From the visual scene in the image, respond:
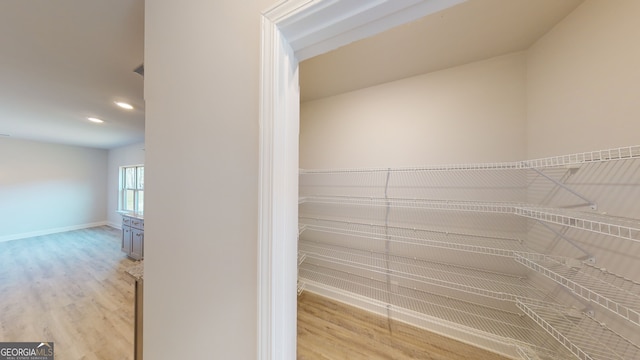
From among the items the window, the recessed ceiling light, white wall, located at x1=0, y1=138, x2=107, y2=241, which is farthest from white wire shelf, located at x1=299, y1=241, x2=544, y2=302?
white wall, located at x1=0, y1=138, x2=107, y2=241

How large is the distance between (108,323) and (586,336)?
360cm

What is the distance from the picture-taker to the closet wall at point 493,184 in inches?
36.9

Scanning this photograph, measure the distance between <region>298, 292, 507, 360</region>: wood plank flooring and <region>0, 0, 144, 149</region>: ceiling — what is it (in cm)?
250

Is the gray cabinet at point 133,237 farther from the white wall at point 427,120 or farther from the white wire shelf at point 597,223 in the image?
the white wire shelf at point 597,223

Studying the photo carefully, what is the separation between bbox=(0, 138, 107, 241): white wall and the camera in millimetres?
4469

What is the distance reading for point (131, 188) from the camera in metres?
5.16

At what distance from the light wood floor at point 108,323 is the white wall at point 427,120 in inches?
58.0

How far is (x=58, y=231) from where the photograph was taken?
514 cm

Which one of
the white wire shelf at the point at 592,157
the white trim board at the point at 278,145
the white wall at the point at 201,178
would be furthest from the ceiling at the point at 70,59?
the white wire shelf at the point at 592,157

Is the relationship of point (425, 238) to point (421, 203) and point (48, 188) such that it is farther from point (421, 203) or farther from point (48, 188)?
point (48, 188)

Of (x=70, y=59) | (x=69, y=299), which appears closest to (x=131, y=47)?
(x=70, y=59)

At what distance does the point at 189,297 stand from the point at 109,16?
5.23ft

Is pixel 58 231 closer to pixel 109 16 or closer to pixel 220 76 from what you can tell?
pixel 109 16

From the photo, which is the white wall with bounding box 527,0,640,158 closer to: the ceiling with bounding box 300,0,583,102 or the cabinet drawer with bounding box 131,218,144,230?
the ceiling with bounding box 300,0,583,102
